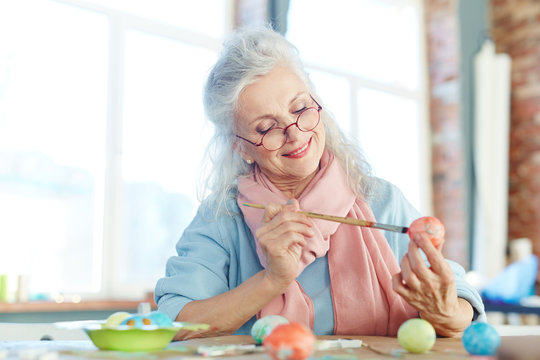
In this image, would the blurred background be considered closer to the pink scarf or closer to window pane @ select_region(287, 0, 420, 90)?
window pane @ select_region(287, 0, 420, 90)

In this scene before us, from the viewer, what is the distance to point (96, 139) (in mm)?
3664

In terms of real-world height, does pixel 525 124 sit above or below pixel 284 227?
above

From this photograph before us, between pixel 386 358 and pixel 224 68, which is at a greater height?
pixel 224 68

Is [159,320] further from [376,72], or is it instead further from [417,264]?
[376,72]

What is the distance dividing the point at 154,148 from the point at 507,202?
11.7 feet

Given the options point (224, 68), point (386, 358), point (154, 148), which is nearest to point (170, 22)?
point (154, 148)

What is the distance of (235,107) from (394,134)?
4.32 m

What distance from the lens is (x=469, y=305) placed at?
4.41 feet

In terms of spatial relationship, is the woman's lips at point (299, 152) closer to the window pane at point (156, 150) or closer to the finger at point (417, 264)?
the finger at point (417, 264)

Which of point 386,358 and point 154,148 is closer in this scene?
point 386,358

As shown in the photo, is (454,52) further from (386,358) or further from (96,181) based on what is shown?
(386,358)

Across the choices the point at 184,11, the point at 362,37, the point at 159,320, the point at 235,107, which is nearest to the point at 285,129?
the point at 235,107

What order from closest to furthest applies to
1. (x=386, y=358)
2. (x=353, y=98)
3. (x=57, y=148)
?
(x=386, y=358), (x=57, y=148), (x=353, y=98)

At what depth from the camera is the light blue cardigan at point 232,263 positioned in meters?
1.44
